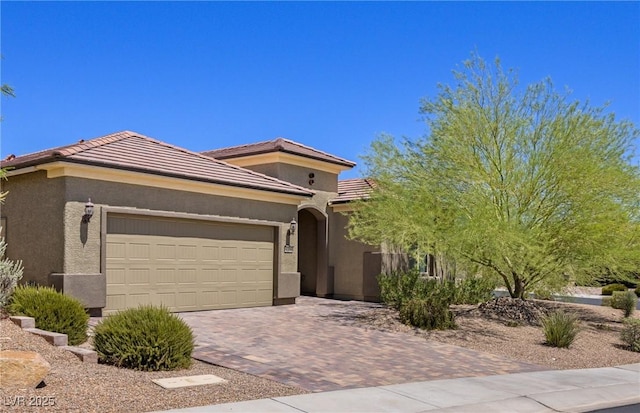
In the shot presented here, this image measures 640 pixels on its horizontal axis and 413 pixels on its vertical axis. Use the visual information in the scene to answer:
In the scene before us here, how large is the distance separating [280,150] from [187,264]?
5.88 m

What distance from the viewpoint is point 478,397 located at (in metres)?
8.98

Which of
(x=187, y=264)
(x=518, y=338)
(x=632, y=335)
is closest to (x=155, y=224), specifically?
(x=187, y=264)

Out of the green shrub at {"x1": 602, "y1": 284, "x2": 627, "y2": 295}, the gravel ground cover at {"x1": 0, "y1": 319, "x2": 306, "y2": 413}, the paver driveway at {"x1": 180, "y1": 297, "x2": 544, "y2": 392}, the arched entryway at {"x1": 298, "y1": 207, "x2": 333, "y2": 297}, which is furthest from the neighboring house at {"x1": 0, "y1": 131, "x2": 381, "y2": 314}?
the green shrub at {"x1": 602, "y1": 284, "x2": 627, "y2": 295}

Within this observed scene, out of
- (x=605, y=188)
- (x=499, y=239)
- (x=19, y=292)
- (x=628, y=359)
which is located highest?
(x=605, y=188)

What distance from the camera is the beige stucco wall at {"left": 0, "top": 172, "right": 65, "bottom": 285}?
47.2ft

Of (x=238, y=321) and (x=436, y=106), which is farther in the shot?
(x=436, y=106)

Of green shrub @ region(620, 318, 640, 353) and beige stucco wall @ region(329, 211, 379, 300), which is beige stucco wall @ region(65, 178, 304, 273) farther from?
green shrub @ region(620, 318, 640, 353)

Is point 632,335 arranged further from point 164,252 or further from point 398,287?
point 164,252

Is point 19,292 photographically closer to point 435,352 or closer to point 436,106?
point 435,352

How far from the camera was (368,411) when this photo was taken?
7.93 metres

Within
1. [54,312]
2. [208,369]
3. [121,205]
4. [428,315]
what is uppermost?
[121,205]

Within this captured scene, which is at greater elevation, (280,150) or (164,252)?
(280,150)

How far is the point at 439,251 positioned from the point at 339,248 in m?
7.50

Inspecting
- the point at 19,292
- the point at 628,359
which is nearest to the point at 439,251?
the point at 628,359
